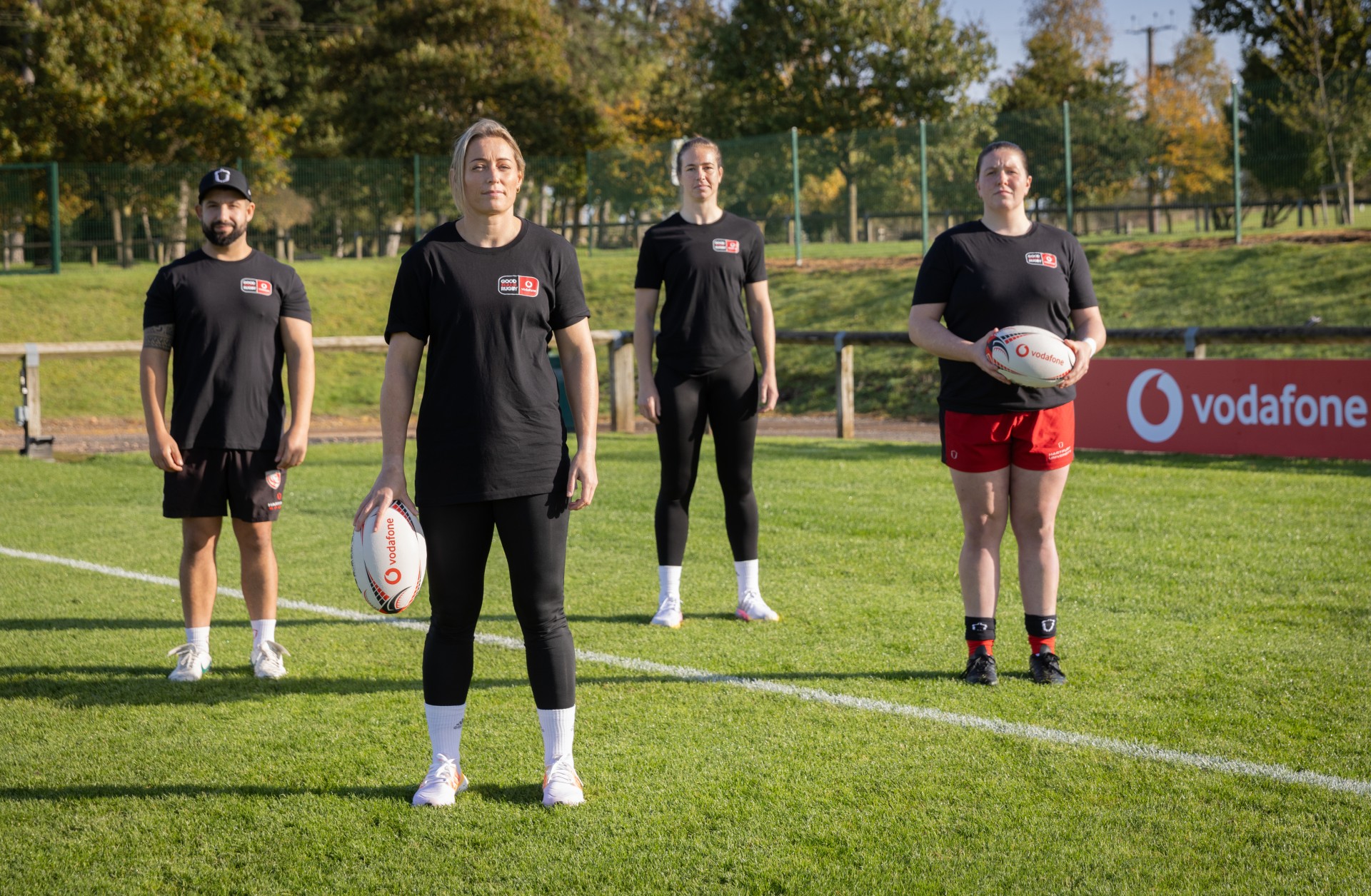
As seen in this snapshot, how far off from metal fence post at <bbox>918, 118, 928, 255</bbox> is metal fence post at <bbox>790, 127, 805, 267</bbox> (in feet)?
8.35

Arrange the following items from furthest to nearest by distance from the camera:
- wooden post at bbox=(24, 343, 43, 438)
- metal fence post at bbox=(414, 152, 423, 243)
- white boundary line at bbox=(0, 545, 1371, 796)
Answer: metal fence post at bbox=(414, 152, 423, 243)
wooden post at bbox=(24, 343, 43, 438)
white boundary line at bbox=(0, 545, 1371, 796)

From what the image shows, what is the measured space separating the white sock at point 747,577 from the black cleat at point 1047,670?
1580 millimetres

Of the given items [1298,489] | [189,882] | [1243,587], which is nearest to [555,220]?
[1298,489]

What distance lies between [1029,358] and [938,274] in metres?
0.55

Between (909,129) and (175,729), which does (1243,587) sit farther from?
(909,129)

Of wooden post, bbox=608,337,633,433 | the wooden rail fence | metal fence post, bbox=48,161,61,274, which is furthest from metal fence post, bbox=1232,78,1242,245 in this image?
metal fence post, bbox=48,161,61,274

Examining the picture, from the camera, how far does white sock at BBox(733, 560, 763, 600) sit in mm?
6078

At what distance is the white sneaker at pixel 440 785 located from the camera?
12.2ft

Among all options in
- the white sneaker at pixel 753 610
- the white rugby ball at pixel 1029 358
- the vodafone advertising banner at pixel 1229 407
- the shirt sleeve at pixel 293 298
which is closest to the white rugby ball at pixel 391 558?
the shirt sleeve at pixel 293 298

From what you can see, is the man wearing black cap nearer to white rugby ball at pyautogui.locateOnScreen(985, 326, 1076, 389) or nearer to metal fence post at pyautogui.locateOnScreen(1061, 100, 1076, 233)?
white rugby ball at pyautogui.locateOnScreen(985, 326, 1076, 389)

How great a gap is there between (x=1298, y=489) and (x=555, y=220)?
73.6 ft

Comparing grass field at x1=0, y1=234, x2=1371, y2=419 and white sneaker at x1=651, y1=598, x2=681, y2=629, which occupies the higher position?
grass field at x1=0, y1=234, x2=1371, y2=419

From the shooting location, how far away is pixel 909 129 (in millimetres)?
22922

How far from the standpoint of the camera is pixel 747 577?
6090 millimetres
